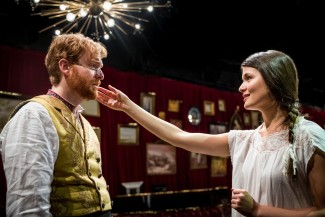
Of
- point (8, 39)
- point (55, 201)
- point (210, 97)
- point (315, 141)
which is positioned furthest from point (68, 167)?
point (210, 97)

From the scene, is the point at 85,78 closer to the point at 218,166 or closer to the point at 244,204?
the point at 244,204

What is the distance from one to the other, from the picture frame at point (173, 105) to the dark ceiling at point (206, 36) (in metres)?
1.16

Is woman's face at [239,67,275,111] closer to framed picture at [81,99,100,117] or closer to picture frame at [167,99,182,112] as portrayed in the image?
framed picture at [81,99,100,117]

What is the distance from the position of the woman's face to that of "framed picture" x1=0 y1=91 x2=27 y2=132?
3.78 metres

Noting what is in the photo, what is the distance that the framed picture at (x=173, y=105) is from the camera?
6.97 metres

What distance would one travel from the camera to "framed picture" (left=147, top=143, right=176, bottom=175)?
659cm

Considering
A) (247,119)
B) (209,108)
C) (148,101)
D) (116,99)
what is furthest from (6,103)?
(247,119)

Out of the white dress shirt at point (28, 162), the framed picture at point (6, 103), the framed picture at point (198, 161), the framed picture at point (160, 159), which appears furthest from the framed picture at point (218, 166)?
the white dress shirt at point (28, 162)

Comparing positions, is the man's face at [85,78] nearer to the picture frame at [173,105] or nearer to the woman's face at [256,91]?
the woman's face at [256,91]

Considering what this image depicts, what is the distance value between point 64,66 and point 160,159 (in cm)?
492

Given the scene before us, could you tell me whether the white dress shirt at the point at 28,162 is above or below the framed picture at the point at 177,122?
below

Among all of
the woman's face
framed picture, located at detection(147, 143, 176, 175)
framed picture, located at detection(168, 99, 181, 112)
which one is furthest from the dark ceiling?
the woman's face

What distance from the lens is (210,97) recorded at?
786cm

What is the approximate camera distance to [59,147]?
1.78 meters
